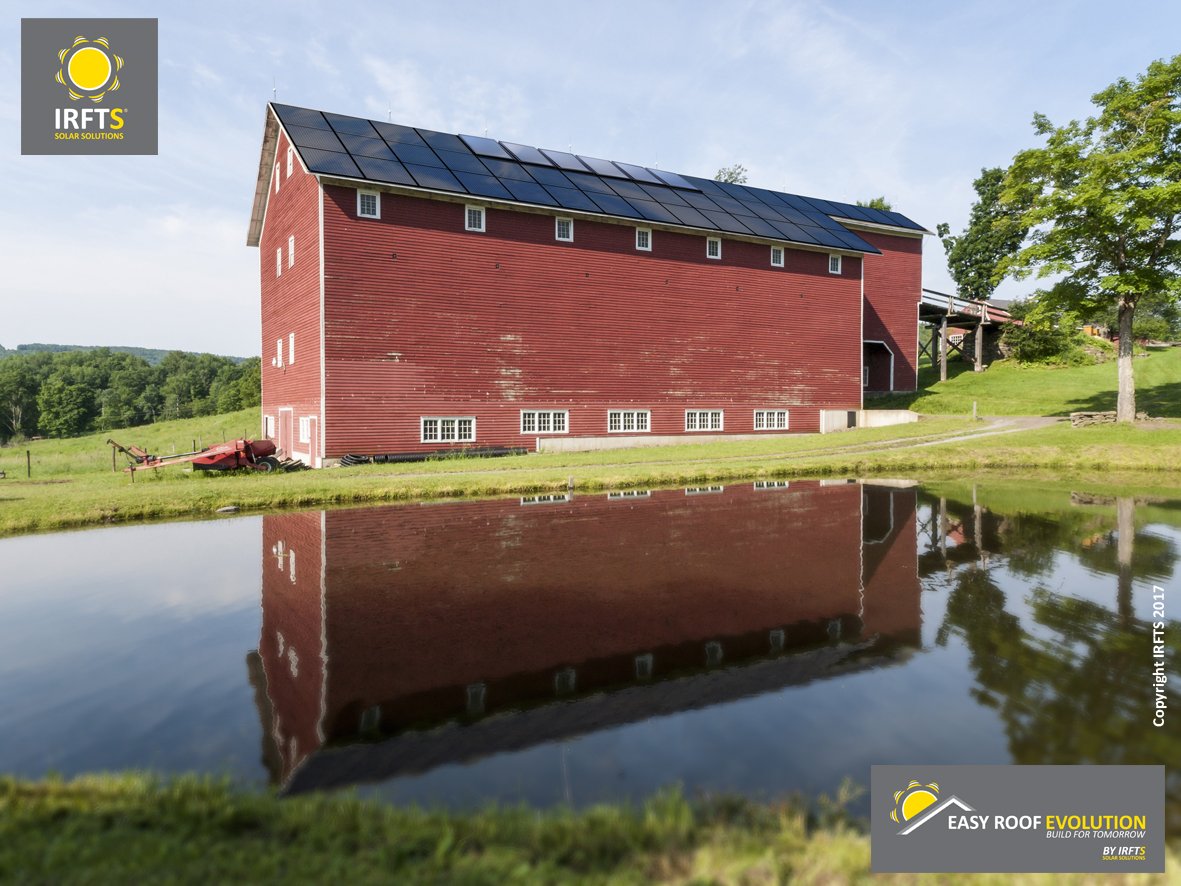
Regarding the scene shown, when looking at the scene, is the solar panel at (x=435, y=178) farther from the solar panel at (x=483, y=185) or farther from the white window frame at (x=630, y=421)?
the white window frame at (x=630, y=421)

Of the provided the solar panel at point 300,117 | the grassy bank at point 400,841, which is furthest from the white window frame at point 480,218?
the grassy bank at point 400,841

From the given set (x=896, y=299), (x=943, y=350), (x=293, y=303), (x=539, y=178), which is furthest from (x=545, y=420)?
(x=943, y=350)

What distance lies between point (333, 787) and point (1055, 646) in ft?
26.3

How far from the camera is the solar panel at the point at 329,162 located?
80.5 feet

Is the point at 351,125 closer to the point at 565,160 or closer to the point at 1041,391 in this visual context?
the point at 565,160

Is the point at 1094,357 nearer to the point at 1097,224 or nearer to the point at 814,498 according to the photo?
the point at 1097,224

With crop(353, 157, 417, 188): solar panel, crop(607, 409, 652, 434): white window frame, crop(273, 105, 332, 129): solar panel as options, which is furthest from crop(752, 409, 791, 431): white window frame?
crop(273, 105, 332, 129): solar panel

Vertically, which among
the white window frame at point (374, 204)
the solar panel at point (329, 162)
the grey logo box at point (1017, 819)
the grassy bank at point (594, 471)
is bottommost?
the grey logo box at point (1017, 819)

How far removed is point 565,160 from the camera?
34094mm

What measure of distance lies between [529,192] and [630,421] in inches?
453

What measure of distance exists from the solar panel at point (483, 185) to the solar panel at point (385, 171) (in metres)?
2.40

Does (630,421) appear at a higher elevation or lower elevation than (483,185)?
lower

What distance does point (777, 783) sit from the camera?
507 centimetres

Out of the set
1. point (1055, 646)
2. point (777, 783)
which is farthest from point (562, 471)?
point (777, 783)
